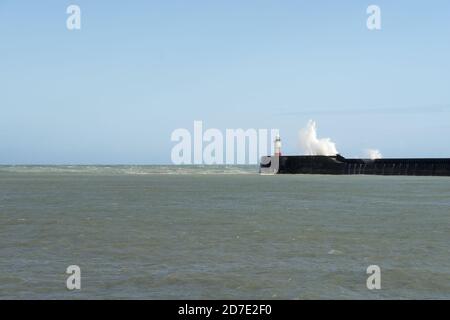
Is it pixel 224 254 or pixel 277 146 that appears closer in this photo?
pixel 224 254

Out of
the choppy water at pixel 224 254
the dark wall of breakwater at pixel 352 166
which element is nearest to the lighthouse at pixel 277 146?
the dark wall of breakwater at pixel 352 166

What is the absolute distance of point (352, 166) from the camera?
9331cm

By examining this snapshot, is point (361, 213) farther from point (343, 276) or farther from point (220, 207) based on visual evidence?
point (343, 276)

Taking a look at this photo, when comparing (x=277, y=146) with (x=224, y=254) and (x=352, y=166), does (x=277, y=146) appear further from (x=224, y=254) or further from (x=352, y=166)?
(x=224, y=254)

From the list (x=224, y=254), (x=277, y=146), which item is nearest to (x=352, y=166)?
(x=277, y=146)

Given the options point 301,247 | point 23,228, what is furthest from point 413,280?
point 23,228

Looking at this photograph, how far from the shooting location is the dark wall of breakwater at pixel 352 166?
85.3 meters

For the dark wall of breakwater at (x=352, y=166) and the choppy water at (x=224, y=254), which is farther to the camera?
the dark wall of breakwater at (x=352, y=166)

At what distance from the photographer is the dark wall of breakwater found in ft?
280

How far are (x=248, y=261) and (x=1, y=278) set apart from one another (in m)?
4.78

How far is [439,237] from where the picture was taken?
16578 mm

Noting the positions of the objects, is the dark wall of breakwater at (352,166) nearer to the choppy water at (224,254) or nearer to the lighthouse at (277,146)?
the lighthouse at (277,146)

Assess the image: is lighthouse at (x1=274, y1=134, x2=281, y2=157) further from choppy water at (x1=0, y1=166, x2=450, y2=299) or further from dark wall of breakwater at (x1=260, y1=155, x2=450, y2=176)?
choppy water at (x1=0, y1=166, x2=450, y2=299)

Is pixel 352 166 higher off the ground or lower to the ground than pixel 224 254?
lower
